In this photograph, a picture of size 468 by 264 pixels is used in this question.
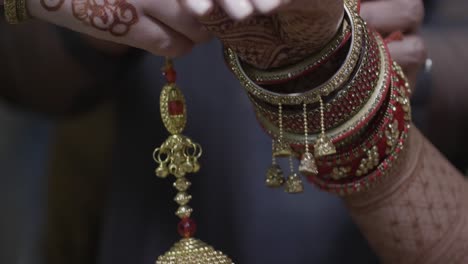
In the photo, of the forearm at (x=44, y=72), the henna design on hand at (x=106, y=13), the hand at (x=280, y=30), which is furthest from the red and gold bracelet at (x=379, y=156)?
the forearm at (x=44, y=72)

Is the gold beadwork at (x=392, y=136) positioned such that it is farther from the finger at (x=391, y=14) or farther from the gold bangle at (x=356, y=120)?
the finger at (x=391, y=14)

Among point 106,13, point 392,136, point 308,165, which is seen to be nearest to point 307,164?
point 308,165

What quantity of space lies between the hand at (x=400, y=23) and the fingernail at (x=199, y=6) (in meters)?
0.30

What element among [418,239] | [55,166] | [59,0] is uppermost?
[59,0]

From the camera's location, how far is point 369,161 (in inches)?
27.6

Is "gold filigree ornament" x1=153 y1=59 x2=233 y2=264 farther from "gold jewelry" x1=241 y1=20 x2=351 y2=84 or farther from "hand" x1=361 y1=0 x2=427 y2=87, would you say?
"hand" x1=361 y1=0 x2=427 y2=87

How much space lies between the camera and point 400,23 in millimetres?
825

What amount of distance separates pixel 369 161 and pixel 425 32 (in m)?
0.42

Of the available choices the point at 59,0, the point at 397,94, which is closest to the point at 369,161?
the point at 397,94

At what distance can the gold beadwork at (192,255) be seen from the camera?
26.6 inches

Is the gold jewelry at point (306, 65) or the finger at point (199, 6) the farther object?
the gold jewelry at point (306, 65)

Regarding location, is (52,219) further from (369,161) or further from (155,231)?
(369,161)

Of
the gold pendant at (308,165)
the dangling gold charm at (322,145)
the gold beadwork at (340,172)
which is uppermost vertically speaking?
the dangling gold charm at (322,145)

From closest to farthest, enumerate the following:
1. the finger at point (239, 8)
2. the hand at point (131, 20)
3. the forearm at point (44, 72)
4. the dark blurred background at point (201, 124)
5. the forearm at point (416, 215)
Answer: the finger at point (239, 8) < the hand at point (131, 20) < the forearm at point (416, 215) < the dark blurred background at point (201, 124) < the forearm at point (44, 72)
